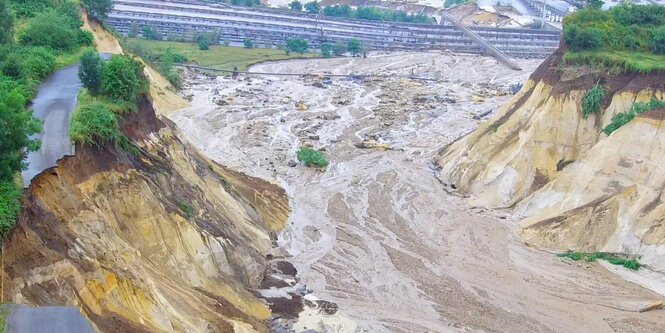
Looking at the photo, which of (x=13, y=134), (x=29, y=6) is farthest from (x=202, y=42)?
(x=13, y=134)

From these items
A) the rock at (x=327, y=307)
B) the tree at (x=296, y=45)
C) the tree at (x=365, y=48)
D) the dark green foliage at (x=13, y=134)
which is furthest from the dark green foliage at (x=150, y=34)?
the dark green foliage at (x=13, y=134)

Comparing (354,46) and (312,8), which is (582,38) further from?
(312,8)

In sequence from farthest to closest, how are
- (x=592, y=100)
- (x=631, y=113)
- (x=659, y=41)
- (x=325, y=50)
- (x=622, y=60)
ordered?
1. (x=325, y=50)
2. (x=659, y=41)
3. (x=622, y=60)
4. (x=592, y=100)
5. (x=631, y=113)

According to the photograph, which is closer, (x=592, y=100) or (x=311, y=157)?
(x=592, y=100)

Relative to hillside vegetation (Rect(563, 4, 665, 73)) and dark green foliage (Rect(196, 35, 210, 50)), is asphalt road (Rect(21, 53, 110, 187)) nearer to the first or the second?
hillside vegetation (Rect(563, 4, 665, 73))

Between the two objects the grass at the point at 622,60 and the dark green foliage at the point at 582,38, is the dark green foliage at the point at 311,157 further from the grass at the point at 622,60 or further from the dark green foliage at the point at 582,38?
the dark green foliage at the point at 582,38

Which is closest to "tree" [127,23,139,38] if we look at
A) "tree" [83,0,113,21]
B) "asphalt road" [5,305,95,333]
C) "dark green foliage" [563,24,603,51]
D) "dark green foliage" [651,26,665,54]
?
"tree" [83,0,113,21]

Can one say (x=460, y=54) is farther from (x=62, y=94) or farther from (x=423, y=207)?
(x=62, y=94)
